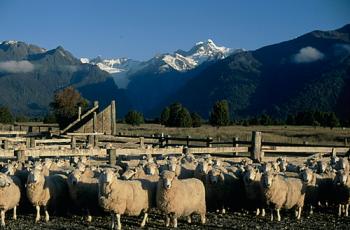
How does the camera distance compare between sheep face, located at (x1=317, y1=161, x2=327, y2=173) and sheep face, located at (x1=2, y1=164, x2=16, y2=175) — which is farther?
sheep face, located at (x1=317, y1=161, x2=327, y2=173)

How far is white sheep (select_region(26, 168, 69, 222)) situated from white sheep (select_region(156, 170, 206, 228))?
101 inches

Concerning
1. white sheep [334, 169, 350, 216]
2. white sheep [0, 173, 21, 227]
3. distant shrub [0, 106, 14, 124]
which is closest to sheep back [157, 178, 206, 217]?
white sheep [0, 173, 21, 227]

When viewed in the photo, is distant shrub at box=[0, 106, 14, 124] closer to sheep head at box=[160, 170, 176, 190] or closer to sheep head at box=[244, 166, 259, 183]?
sheep head at box=[244, 166, 259, 183]

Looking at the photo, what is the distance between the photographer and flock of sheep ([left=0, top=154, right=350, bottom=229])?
11852mm

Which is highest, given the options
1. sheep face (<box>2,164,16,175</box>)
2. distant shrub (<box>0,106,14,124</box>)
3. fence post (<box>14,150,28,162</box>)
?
distant shrub (<box>0,106,14,124</box>)

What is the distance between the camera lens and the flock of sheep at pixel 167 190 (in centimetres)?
1185

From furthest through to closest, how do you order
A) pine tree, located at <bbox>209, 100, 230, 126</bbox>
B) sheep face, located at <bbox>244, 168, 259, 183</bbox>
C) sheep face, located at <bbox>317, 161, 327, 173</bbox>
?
pine tree, located at <bbox>209, 100, 230, 126</bbox>
sheep face, located at <bbox>317, 161, 327, 173</bbox>
sheep face, located at <bbox>244, 168, 259, 183</bbox>

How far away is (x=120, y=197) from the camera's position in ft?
38.1

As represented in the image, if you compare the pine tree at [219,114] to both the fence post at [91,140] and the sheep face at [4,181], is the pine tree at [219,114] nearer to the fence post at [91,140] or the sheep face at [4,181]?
the fence post at [91,140]

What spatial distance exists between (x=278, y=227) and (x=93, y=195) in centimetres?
427

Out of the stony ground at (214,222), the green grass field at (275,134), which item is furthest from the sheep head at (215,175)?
the green grass field at (275,134)

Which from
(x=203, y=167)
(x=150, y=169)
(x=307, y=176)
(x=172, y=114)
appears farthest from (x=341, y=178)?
(x=172, y=114)

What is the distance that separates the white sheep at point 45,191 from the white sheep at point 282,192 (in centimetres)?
480

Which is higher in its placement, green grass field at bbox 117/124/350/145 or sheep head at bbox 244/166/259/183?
green grass field at bbox 117/124/350/145
